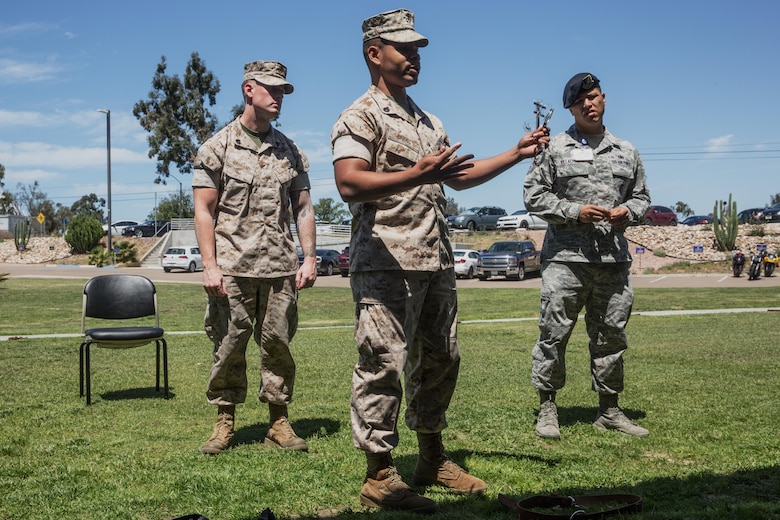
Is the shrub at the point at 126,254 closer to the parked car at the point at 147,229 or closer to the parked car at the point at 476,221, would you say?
the parked car at the point at 147,229

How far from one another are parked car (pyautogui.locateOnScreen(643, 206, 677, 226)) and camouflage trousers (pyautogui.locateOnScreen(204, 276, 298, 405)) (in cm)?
5258

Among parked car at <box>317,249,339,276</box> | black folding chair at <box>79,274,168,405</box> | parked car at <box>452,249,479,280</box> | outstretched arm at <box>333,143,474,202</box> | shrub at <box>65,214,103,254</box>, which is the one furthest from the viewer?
shrub at <box>65,214,103,254</box>

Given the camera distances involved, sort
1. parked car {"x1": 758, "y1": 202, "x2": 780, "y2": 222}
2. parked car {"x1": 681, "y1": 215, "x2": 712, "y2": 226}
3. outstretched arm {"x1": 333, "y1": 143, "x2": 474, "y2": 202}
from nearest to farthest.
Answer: outstretched arm {"x1": 333, "y1": 143, "x2": 474, "y2": 202}, parked car {"x1": 758, "y1": 202, "x2": 780, "y2": 222}, parked car {"x1": 681, "y1": 215, "x2": 712, "y2": 226}

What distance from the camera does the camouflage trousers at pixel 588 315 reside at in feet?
17.4

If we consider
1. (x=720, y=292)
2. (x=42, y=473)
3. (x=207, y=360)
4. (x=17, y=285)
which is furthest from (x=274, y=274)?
(x=17, y=285)

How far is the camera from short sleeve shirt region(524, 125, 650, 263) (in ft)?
17.4

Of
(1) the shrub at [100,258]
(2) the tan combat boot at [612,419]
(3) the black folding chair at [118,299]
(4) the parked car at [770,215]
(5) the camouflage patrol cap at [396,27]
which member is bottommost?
(1) the shrub at [100,258]

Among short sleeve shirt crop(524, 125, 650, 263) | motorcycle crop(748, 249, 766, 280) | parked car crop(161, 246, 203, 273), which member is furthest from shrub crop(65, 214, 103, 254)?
short sleeve shirt crop(524, 125, 650, 263)

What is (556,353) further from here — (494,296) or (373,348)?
(494,296)

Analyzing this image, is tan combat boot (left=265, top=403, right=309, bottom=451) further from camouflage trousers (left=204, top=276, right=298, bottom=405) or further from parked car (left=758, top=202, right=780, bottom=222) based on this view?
parked car (left=758, top=202, right=780, bottom=222)

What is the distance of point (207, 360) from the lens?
962cm

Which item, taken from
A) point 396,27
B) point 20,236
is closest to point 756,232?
point 396,27

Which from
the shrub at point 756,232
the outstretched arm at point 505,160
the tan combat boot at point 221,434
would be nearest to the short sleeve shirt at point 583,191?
the outstretched arm at point 505,160

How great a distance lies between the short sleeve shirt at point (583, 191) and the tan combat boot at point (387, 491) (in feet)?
7.20
